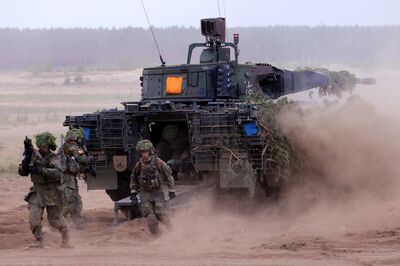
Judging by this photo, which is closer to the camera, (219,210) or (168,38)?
(219,210)

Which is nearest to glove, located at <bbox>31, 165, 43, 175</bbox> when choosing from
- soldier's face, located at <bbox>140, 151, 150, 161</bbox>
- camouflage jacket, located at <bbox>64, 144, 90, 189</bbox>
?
camouflage jacket, located at <bbox>64, 144, 90, 189</bbox>

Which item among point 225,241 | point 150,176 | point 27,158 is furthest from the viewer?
point 150,176

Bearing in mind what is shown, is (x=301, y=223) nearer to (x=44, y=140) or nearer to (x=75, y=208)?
(x=75, y=208)

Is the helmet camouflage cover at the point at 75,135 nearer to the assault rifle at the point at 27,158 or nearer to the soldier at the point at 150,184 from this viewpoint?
the soldier at the point at 150,184

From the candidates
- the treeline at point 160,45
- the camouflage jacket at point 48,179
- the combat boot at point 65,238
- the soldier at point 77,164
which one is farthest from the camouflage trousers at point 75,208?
the treeline at point 160,45

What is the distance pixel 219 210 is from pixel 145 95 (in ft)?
9.08

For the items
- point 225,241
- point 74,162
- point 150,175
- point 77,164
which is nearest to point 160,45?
point 77,164

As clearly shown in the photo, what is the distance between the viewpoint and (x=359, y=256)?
11.2 meters

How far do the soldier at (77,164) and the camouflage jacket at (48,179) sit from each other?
61.2 inches

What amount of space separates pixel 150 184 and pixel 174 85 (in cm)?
369

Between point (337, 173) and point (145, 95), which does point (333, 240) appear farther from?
point (145, 95)

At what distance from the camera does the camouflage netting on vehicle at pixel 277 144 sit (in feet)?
48.2

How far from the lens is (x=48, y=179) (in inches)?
477

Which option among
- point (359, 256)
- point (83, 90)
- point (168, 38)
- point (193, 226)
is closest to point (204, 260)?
point (359, 256)
